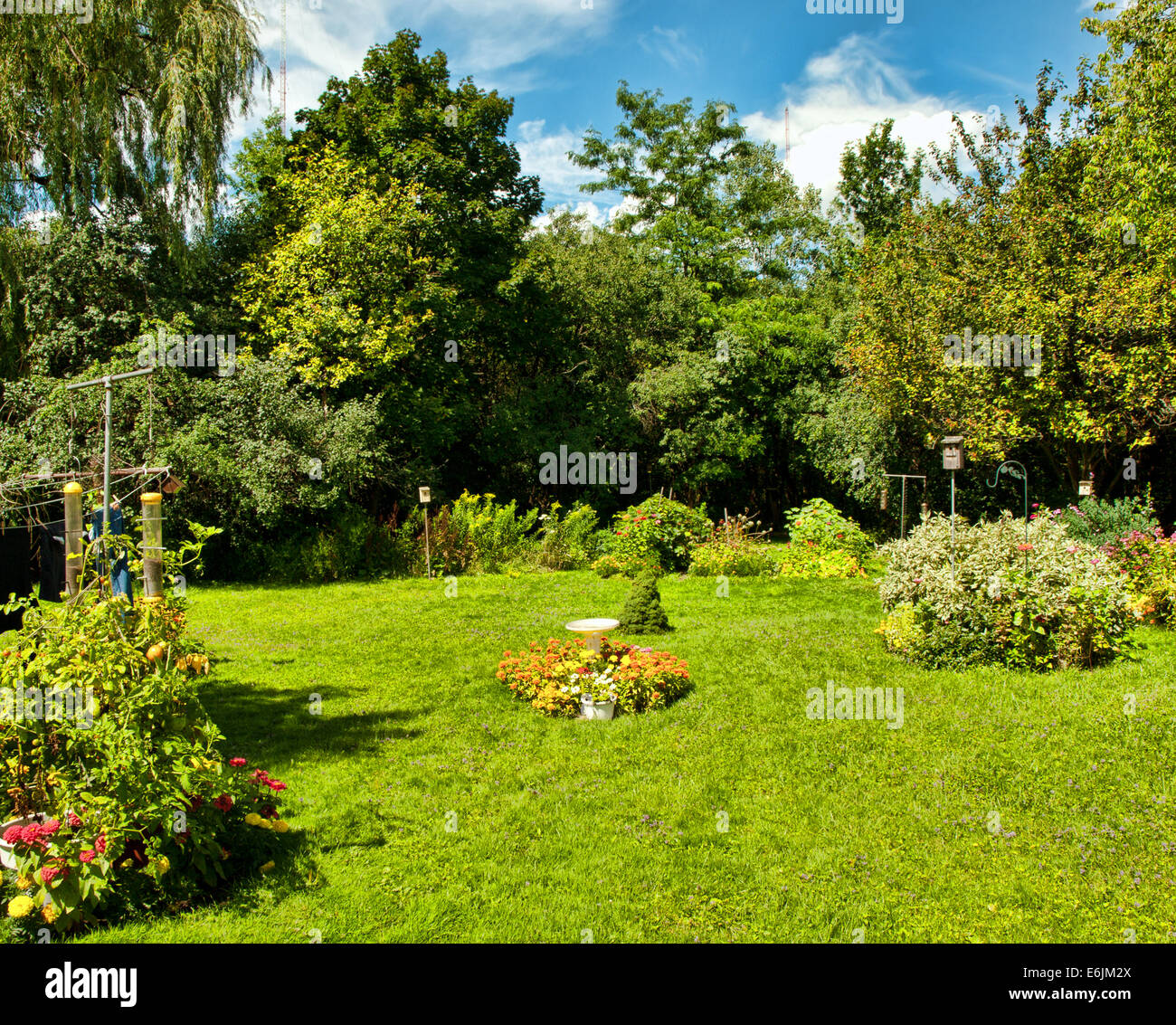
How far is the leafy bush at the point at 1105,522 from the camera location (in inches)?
431

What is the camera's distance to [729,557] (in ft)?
49.6

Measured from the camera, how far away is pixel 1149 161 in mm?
11523

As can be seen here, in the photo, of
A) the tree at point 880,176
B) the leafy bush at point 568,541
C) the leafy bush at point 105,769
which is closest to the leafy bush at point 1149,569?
the leafy bush at point 568,541

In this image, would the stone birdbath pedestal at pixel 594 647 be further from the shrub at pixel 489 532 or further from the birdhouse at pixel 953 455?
the shrub at pixel 489 532

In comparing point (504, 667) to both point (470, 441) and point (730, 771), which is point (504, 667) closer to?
point (730, 771)

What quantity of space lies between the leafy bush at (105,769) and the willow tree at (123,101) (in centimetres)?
1366

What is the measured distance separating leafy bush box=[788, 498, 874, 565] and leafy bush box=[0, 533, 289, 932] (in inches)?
507

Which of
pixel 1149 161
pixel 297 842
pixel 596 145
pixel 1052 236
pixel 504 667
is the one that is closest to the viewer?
pixel 297 842

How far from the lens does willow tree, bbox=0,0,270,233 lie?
13.7 m

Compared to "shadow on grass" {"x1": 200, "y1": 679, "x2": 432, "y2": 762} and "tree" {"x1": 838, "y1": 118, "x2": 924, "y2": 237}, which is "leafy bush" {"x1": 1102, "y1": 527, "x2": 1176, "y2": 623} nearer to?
"shadow on grass" {"x1": 200, "y1": 679, "x2": 432, "y2": 762}

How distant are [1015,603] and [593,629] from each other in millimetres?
4631
